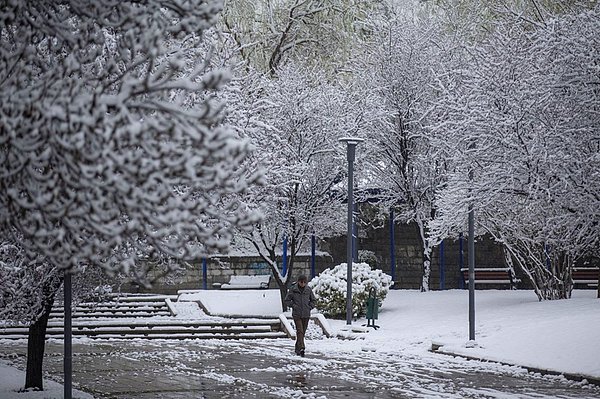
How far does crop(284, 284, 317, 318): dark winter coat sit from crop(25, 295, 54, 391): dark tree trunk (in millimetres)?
6973

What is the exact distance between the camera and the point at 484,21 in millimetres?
37219

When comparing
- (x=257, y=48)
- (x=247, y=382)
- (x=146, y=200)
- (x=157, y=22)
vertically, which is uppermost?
(x=257, y=48)

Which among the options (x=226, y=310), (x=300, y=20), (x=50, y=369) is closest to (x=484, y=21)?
(x=300, y=20)

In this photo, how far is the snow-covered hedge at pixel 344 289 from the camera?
1125 inches

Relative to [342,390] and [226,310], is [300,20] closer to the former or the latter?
[226,310]

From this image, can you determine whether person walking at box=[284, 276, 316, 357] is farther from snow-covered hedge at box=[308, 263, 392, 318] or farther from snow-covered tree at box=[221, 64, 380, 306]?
snow-covered tree at box=[221, 64, 380, 306]

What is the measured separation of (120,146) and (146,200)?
348mm

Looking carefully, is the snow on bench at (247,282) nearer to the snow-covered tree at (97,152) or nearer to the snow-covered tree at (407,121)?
the snow-covered tree at (407,121)

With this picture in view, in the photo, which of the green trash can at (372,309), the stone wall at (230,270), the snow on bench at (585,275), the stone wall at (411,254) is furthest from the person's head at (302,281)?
the snow on bench at (585,275)

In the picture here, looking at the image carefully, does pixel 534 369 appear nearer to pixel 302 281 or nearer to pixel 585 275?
pixel 302 281

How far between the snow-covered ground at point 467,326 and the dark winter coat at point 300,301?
1609 mm

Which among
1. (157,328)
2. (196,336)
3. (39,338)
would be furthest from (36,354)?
(157,328)

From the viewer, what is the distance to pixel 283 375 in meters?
17.5

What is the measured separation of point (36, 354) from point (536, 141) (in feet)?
35.5
